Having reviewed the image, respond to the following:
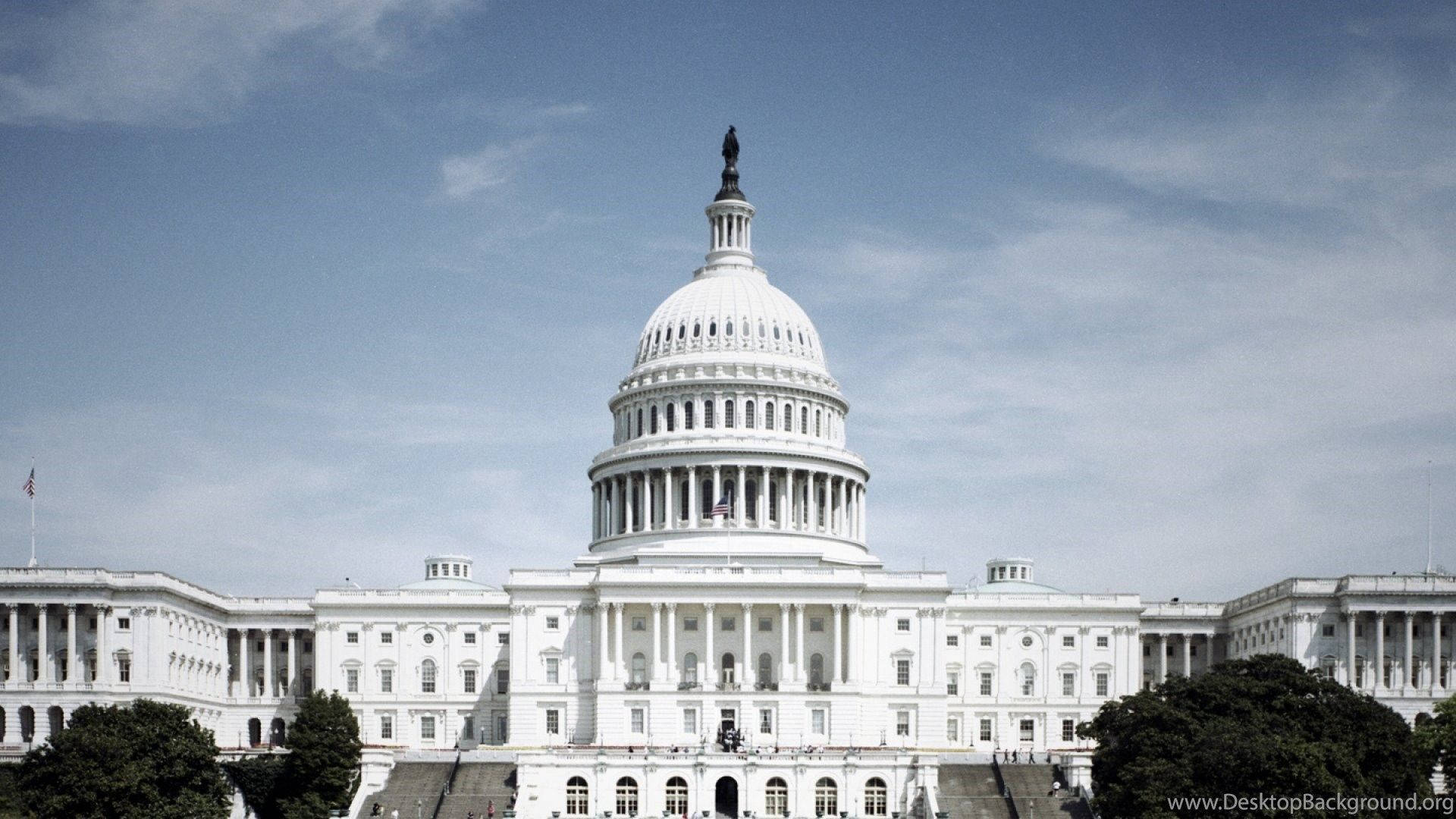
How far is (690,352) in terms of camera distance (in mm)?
178750

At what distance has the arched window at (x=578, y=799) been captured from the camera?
13375 centimetres

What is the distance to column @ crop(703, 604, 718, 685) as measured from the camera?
154500 millimetres

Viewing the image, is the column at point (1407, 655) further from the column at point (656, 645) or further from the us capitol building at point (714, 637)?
the column at point (656, 645)

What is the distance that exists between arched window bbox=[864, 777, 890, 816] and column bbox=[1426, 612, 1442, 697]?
4435 centimetres

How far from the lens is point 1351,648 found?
154m

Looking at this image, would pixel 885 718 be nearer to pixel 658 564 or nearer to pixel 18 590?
pixel 658 564

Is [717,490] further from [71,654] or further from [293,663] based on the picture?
[71,654]

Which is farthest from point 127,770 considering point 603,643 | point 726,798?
point 603,643

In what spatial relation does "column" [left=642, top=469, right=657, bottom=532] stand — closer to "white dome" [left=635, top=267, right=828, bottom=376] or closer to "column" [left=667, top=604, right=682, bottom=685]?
"white dome" [left=635, top=267, right=828, bottom=376]

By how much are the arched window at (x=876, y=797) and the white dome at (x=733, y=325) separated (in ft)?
168

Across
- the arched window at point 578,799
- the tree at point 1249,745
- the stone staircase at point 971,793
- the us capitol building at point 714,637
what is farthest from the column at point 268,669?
the tree at point 1249,745

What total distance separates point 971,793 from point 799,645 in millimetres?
24987

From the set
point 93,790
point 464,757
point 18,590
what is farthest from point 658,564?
point 93,790

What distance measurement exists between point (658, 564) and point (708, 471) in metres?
12.9
